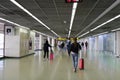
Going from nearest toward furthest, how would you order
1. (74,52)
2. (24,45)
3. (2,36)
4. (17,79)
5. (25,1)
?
(17,79) → (25,1) → (74,52) → (2,36) → (24,45)

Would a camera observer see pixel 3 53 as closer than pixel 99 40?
Yes

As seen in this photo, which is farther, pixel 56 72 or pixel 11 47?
pixel 11 47

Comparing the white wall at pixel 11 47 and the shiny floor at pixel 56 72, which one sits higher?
the white wall at pixel 11 47

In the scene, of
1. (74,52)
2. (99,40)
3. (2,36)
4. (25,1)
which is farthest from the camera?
(99,40)

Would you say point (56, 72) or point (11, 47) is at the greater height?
point (11, 47)

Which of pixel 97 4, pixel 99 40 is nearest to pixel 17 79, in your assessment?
pixel 97 4

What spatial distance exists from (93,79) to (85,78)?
0.36 metres

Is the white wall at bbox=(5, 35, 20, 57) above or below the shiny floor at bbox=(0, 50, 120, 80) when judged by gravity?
above

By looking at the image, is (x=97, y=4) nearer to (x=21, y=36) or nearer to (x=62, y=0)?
(x=62, y=0)

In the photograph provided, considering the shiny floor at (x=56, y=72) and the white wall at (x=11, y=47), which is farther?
the white wall at (x=11, y=47)

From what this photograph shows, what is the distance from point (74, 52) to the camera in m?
10.2

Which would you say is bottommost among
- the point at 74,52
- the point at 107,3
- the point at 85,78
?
the point at 85,78

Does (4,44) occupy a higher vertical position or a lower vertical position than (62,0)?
lower

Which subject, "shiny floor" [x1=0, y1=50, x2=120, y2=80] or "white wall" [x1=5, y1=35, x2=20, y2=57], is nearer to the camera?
"shiny floor" [x1=0, y1=50, x2=120, y2=80]
